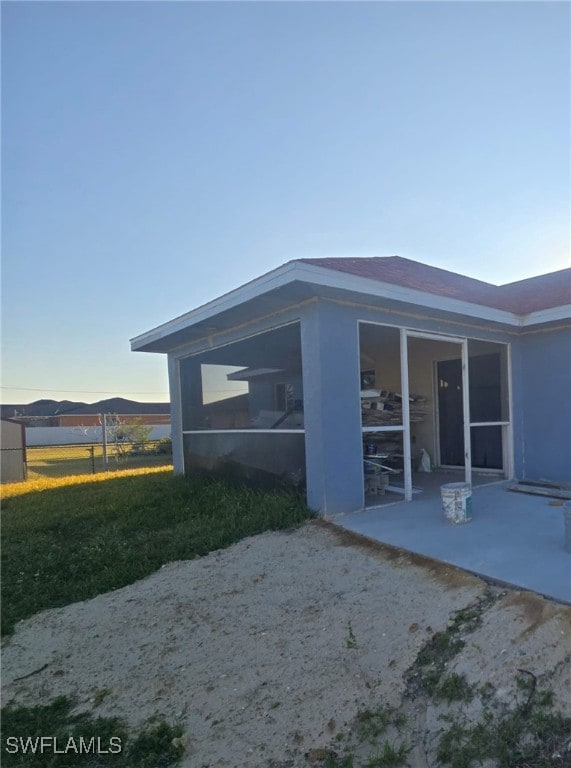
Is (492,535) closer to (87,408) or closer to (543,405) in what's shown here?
(543,405)

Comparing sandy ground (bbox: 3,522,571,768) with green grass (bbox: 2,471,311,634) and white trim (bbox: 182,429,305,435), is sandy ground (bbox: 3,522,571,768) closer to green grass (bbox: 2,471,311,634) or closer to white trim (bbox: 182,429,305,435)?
green grass (bbox: 2,471,311,634)

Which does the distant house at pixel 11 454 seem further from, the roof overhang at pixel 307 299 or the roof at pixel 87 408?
the roof at pixel 87 408

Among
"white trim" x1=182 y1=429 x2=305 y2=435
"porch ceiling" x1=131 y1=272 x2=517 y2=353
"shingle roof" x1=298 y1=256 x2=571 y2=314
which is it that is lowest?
"white trim" x1=182 y1=429 x2=305 y2=435

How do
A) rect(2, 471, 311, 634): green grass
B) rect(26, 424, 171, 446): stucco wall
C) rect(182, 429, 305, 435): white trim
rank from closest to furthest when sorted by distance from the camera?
rect(2, 471, 311, 634): green grass < rect(182, 429, 305, 435): white trim < rect(26, 424, 171, 446): stucco wall

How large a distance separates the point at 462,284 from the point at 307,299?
4.93 meters

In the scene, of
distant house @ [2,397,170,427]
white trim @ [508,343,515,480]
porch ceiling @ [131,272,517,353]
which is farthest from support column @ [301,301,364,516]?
distant house @ [2,397,170,427]

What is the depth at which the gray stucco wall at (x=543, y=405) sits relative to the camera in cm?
674

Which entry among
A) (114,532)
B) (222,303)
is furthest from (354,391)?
(114,532)

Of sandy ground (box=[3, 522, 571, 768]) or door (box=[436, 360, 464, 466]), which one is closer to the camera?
sandy ground (box=[3, 522, 571, 768])

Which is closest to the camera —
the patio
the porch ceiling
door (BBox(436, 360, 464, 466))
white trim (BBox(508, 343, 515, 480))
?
the patio

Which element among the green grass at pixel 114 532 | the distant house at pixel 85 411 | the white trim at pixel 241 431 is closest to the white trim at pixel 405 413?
the white trim at pixel 241 431

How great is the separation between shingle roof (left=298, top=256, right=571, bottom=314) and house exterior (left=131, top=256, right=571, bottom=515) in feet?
0.20

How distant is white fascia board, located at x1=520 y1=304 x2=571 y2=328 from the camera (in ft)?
20.1

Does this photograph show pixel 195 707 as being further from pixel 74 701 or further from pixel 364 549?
pixel 364 549
